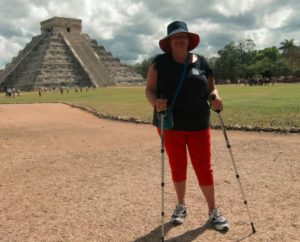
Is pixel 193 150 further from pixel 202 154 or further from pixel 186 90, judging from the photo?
pixel 186 90

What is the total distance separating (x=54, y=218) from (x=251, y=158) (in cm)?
485

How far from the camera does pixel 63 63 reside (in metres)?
84.3

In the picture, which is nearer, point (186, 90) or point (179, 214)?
point (186, 90)

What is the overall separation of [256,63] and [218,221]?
338 ft

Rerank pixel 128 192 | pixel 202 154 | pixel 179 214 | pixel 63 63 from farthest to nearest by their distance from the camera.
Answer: pixel 63 63 → pixel 128 192 → pixel 179 214 → pixel 202 154

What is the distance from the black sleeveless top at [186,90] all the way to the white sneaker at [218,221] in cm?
103

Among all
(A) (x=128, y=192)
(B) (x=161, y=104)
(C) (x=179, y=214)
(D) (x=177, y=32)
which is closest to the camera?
(B) (x=161, y=104)

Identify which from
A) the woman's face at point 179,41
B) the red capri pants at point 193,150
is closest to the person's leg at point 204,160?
the red capri pants at point 193,150

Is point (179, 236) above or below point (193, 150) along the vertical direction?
below

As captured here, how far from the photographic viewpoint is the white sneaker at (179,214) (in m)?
5.32

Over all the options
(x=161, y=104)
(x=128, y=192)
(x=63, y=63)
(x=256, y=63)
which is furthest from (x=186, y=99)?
(x=256, y=63)

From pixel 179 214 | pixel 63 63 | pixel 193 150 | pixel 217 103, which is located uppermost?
pixel 63 63

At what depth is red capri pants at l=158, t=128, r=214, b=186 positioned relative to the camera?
5129 mm

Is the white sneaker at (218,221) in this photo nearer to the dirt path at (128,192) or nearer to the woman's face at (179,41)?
the dirt path at (128,192)
